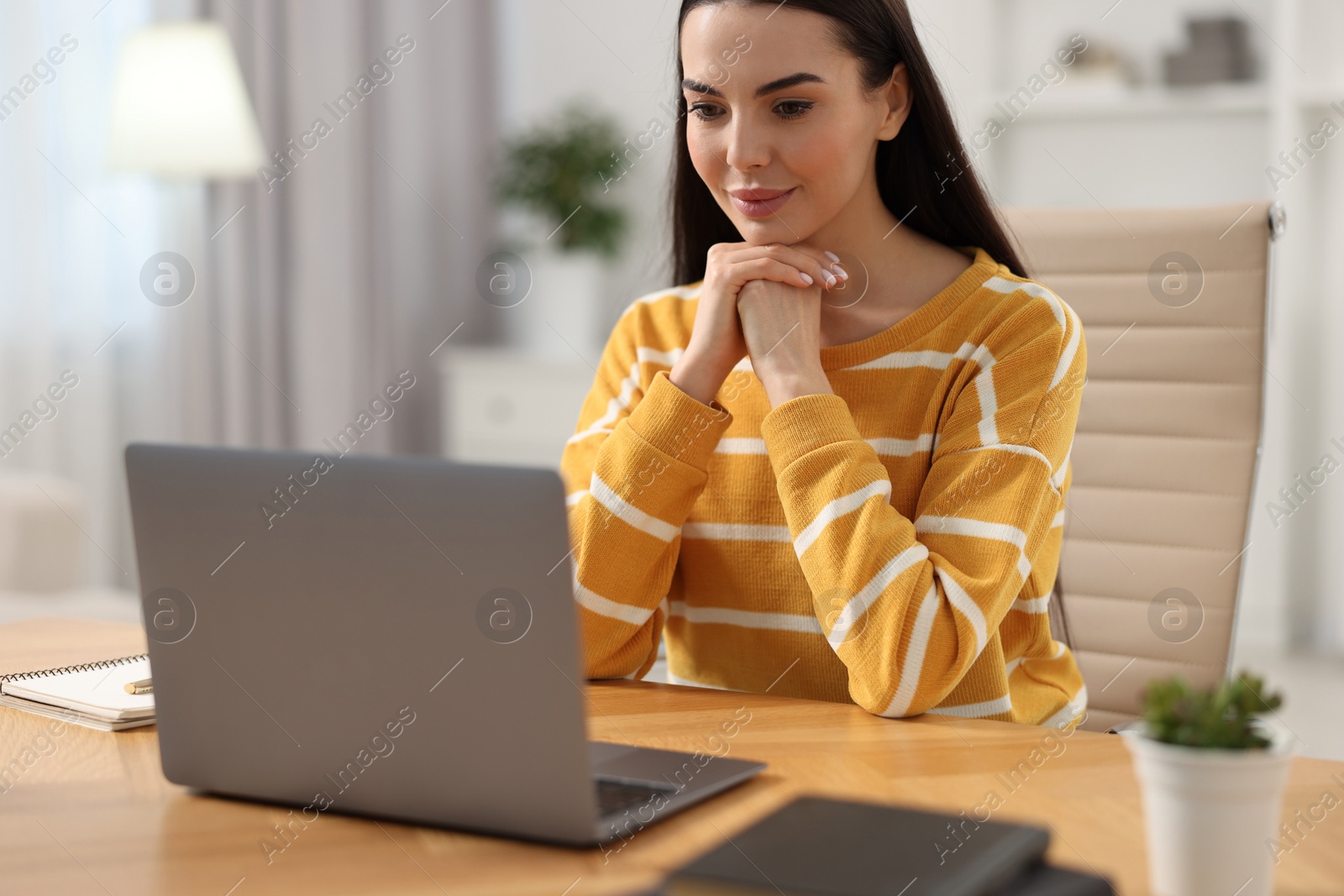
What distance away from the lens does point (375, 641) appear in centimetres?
73

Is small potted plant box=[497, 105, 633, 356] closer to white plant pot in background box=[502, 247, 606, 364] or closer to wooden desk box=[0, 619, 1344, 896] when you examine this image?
white plant pot in background box=[502, 247, 606, 364]

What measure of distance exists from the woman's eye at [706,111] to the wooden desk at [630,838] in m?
0.57

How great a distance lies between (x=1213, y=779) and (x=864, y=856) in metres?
0.16

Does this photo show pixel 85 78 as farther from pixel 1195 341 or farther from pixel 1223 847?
pixel 1223 847

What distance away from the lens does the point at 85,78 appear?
293cm

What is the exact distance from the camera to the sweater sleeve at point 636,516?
1197mm

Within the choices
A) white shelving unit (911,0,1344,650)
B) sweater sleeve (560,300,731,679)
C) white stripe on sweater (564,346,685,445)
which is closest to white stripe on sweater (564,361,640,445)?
white stripe on sweater (564,346,685,445)

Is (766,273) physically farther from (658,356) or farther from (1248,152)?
(1248,152)

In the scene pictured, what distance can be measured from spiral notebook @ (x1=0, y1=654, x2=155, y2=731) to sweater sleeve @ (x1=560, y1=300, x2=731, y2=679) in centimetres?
37

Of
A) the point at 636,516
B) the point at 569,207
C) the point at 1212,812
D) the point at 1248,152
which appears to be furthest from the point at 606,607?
the point at 1248,152

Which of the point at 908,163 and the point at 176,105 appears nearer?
the point at 908,163

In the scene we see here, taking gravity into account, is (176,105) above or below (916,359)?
above

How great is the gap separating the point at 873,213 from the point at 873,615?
0.48m

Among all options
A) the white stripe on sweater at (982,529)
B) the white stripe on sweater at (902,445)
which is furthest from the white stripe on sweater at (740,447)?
the white stripe on sweater at (982,529)
